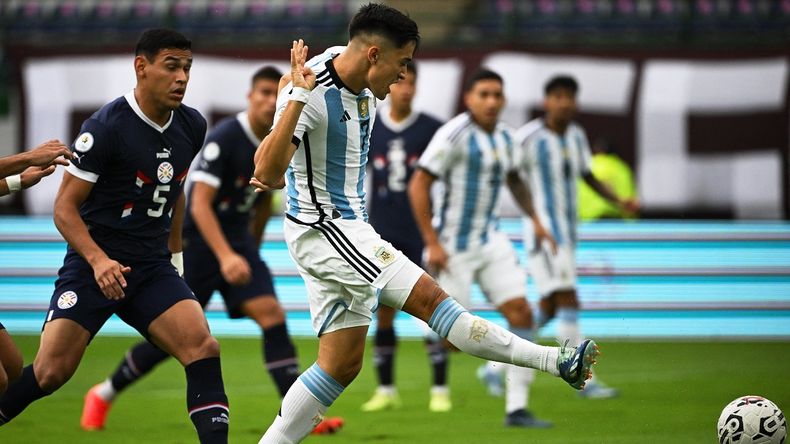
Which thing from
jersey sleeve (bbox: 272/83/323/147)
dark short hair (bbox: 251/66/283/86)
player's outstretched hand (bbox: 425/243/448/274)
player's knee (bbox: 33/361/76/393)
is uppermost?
jersey sleeve (bbox: 272/83/323/147)

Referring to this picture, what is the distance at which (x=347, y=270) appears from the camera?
580cm

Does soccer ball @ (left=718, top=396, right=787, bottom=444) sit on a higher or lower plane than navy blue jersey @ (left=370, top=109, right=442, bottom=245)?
lower

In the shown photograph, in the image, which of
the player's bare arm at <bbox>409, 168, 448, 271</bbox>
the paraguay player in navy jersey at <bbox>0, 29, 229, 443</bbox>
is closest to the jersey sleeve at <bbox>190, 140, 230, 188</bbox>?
the player's bare arm at <bbox>409, 168, 448, 271</bbox>

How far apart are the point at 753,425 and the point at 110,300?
128 inches

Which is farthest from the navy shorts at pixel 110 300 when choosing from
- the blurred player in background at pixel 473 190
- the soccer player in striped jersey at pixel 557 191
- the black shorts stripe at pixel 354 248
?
the soccer player in striped jersey at pixel 557 191

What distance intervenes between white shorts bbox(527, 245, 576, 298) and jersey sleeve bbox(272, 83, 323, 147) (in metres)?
4.97

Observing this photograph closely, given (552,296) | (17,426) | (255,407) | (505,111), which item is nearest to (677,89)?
(505,111)

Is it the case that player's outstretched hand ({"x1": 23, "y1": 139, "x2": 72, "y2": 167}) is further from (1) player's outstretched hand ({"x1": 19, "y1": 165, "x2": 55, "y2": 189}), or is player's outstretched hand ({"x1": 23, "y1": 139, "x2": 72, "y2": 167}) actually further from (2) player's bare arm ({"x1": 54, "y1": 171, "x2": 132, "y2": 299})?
(2) player's bare arm ({"x1": 54, "y1": 171, "x2": 132, "y2": 299})

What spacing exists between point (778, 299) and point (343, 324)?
27.3 feet

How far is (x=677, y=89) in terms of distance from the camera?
1430 centimetres

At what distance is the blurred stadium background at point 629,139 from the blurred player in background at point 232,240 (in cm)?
488

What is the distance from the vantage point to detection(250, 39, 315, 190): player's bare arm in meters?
5.44

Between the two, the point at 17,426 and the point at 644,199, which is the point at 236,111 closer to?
the point at 644,199

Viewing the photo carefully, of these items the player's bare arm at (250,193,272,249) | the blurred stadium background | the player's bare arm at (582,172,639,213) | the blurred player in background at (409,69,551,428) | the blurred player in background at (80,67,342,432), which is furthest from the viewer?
the blurred stadium background
